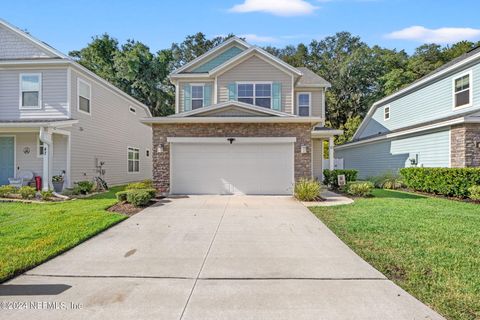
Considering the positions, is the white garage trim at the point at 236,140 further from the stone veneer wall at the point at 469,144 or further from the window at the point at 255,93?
the stone veneer wall at the point at 469,144

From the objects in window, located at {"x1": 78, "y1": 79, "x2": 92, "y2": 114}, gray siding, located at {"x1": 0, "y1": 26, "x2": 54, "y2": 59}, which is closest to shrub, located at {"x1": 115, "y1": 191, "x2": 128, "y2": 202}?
window, located at {"x1": 78, "y1": 79, "x2": 92, "y2": 114}

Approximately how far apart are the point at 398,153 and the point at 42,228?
17.6 metres

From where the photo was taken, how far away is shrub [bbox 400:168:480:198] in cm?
1060

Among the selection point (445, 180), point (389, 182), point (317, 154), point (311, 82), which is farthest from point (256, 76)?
point (445, 180)

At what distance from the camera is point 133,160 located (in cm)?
2012

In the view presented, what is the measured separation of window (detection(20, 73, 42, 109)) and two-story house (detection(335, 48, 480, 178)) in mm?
18255

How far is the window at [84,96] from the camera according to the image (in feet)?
46.5

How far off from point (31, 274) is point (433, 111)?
1851cm

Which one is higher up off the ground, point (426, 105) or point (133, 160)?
point (426, 105)

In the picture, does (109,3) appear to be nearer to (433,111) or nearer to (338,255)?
(338,255)

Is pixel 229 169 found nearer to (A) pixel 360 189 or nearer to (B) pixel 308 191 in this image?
(B) pixel 308 191

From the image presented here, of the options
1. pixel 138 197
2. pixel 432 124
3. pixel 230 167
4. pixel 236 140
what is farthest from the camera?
pixel 432 124

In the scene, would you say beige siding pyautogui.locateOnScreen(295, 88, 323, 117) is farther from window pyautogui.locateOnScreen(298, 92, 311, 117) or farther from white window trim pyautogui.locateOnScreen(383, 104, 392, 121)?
white window trim pyautogui.locateOnScreen(383, 104, 392, 121)

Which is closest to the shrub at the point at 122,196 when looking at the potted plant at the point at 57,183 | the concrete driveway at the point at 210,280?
the concrete driveway at the point at 210,280
